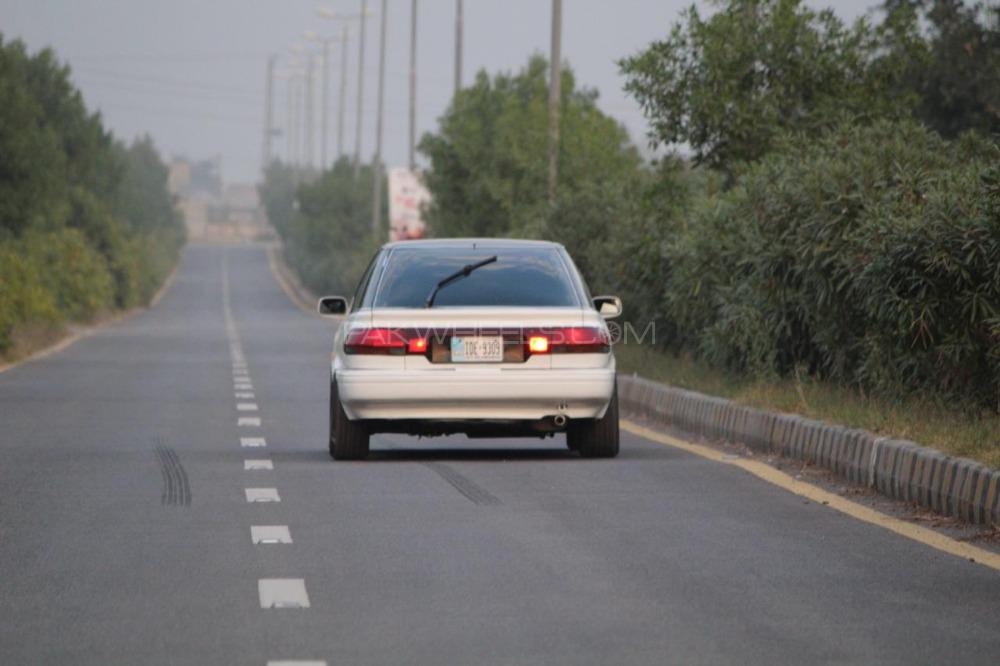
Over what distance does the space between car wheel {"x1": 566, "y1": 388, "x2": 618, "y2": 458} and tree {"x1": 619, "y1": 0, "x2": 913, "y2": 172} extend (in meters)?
12.7

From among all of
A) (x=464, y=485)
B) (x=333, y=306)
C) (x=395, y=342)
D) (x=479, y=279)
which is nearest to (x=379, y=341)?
(x=395, y=342)

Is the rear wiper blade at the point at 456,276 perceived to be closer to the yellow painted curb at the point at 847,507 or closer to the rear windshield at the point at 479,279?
the rear windshield at the point at 479,279

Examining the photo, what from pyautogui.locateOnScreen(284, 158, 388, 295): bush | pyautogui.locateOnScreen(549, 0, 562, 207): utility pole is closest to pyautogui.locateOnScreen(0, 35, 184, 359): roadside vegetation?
pyautogui.locateOnScreen(284, 158, 388, 295): bush

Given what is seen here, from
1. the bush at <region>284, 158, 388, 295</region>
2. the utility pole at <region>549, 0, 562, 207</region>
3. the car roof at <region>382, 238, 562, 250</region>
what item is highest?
the utility pole at <region>549, 0, 562, 207</region>

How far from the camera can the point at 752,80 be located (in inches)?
1176

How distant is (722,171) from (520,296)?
1373 cm

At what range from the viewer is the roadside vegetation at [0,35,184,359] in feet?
145

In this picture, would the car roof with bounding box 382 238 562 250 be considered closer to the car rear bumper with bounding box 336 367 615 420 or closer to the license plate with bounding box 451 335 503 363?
the license plate with bounding box 451 335 503 363

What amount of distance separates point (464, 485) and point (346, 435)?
2.14m

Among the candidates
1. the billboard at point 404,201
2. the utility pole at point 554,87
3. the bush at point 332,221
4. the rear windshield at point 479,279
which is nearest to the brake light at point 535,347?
the rear windshield at point 479,279

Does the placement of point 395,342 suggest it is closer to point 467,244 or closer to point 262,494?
point 467,244

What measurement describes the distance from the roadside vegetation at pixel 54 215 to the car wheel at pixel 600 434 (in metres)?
21.4

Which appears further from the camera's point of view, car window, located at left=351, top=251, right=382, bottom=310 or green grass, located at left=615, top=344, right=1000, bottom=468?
car window, located at left=351, top=251, right=382, bottom=310

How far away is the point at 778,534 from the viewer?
12078mm
